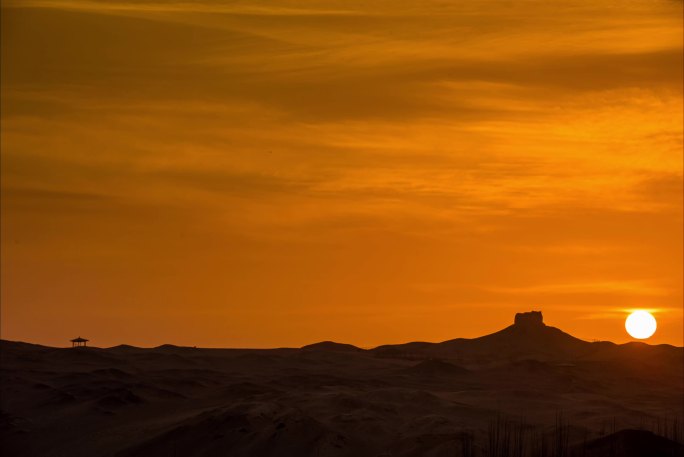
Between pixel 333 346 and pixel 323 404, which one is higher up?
pixel 333 346

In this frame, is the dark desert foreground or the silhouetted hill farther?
the silhouetted hill

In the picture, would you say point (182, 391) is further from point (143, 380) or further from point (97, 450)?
point (97, 450)

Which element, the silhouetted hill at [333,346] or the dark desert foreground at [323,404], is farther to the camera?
the silhouetted hill at [333,346]

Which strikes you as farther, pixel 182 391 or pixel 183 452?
pixel 182 391

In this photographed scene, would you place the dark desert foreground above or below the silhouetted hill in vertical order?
below

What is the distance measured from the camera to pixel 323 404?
53.2 metres

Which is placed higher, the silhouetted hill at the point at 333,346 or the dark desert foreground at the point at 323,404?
the silhouetted hill at the point at 333,346

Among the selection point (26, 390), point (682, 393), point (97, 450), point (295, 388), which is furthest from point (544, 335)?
point (97, 450)

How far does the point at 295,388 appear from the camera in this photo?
66.2m

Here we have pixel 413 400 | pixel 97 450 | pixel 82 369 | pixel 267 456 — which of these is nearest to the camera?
pixel 267 456

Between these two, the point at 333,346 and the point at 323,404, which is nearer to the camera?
the point at 323,404

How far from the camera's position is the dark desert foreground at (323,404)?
4612cm

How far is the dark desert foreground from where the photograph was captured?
46.1 m

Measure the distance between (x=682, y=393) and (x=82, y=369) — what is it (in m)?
41.9
